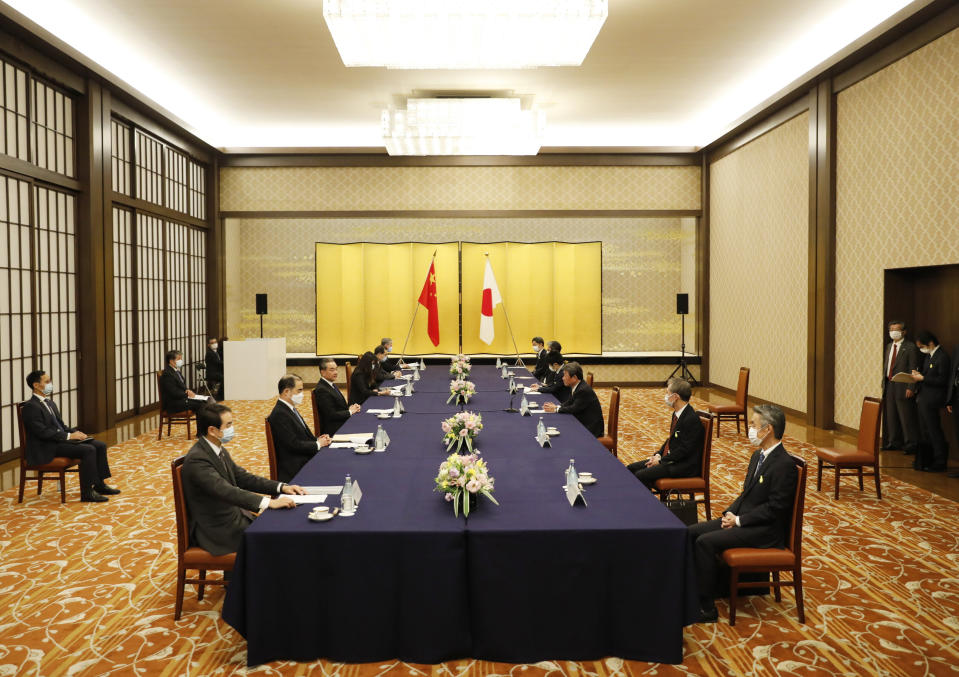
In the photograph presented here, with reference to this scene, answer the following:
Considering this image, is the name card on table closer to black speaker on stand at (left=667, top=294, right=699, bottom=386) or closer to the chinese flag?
black speaker on stand at (left=667, top=294, right=699, bottom=386)

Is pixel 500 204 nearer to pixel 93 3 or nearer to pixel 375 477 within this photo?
pixel 93 3

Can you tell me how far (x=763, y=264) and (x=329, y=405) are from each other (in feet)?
27.1

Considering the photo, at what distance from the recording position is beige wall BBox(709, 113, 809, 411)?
1017cm

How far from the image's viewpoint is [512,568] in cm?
325

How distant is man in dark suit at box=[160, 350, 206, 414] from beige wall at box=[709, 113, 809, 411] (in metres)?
9.02

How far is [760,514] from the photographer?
381 cm

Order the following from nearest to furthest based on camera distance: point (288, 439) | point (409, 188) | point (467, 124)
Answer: point (288, 439), point (467, 124), point (409, 188)

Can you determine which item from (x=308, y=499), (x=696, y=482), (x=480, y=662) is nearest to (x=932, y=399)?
(x=696, y=482)

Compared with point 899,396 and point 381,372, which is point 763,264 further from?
point 381,372

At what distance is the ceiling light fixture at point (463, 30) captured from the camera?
557cm

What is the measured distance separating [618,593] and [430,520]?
1022 mm

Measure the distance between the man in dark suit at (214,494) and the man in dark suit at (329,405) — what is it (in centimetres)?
288

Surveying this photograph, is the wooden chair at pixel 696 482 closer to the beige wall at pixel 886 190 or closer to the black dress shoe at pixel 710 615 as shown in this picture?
the black dress shoe at pixel 710 615

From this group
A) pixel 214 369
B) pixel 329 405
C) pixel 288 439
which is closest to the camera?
pixel 288 439
